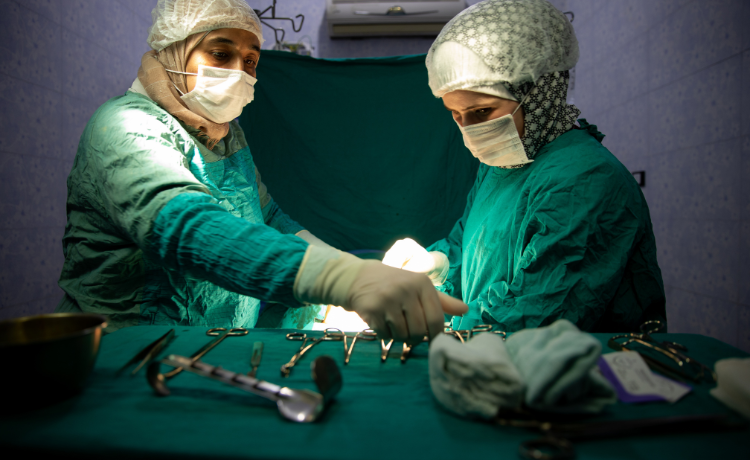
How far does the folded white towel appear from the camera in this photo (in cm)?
59

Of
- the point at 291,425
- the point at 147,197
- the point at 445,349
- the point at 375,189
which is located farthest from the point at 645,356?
the point at 375,189

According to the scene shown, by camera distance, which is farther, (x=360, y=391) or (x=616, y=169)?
(x=616, y=169)

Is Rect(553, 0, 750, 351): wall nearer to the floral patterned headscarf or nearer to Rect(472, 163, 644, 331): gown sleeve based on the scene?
the floral patterned headscarf

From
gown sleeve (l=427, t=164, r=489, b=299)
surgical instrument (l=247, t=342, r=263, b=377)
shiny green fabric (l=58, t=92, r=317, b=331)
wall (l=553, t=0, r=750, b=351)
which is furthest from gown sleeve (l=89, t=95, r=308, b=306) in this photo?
wall (l=553, t=0, r=750, b=351)

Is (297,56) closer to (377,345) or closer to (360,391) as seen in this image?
(377,345)

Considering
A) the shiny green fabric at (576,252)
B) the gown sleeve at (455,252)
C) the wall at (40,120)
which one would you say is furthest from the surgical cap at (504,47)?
the wall at (40,120)

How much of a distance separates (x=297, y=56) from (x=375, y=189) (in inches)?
39.6

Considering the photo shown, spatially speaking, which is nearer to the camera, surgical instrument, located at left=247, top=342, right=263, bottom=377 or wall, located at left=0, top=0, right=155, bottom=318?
surgical instrument, located at left=247, top=342, right=263, bottom=377

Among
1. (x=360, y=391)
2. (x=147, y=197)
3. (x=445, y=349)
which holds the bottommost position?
(x=360, y=391)

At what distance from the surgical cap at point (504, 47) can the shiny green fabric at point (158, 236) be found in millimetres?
853

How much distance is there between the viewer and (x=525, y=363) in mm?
645

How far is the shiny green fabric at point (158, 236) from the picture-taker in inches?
35.1

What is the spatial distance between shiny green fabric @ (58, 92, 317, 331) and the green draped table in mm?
243

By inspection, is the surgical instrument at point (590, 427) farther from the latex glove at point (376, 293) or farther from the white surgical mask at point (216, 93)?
the white surgical mask at point (216, 93)
